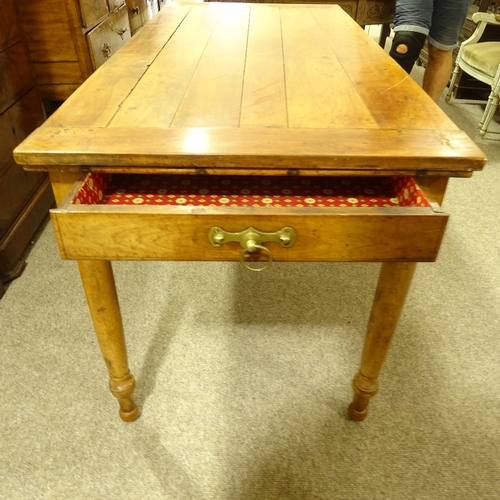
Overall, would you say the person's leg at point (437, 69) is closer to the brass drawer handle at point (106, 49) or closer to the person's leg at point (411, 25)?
the person's leg at point (411, 25)

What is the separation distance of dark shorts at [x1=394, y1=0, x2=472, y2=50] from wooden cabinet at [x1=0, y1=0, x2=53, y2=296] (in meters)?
1.19

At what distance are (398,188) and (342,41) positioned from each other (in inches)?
23.5

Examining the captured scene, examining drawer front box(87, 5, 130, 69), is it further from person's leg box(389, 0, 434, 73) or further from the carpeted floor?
person's leg box(389, 0, 434, 73)

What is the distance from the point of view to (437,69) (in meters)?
1.79

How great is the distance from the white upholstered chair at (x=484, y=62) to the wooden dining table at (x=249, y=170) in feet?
4.33

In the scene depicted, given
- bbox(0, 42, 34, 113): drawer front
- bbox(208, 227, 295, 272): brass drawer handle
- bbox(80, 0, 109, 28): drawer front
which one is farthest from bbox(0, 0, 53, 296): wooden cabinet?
bbox(208, 227, 295, 272): brass drawer handle

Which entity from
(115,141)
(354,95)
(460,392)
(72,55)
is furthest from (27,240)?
(460,392)

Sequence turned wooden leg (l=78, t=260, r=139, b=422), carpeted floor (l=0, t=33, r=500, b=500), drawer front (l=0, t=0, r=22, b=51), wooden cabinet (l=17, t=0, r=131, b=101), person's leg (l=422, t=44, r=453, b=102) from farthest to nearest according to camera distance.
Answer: person's leg (l=422, t=44, r=453, b=102) < wooden cabinet (l=17, t=0, r=131, b=101) < drawer front (l=0, t=0, r=22, b=51) < carpeted floor (l=0, t=33, r=500, b=500) < turned wooden leg (l=78, t=260, r=139, b=422)

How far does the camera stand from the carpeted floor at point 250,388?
83 centimetres

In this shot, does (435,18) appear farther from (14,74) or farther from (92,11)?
(14,74)

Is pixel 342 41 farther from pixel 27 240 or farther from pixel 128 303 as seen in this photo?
pixel 27 240

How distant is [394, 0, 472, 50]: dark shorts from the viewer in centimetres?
149

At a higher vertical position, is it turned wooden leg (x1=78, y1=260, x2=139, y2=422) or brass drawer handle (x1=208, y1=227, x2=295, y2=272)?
brass drawer handle (x1=208, y1=227, x2=295, y2=272)

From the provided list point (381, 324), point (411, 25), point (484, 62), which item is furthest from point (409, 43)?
point (381, 324)
